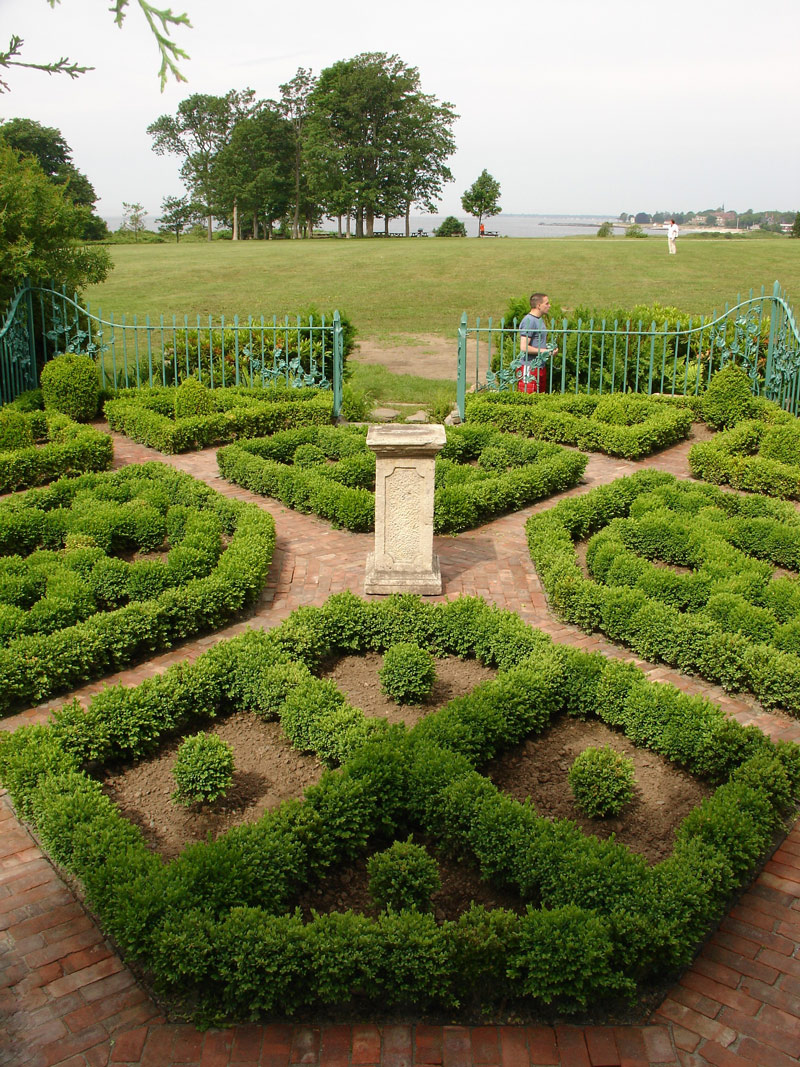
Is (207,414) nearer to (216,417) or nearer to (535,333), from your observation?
(216,417)

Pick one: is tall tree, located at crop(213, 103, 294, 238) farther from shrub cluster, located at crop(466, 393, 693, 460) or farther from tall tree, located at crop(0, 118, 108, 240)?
shrub cluster, located at crop(466, 393, 693, 460)

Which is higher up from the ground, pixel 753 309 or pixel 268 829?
pixel 753 309

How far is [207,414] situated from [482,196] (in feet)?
156

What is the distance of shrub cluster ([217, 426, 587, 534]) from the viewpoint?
8.33m

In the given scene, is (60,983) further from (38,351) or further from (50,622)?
(38,351)

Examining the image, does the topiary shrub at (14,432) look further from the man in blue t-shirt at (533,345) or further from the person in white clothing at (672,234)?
the person in white clothing at (672,234)

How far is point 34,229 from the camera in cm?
1245

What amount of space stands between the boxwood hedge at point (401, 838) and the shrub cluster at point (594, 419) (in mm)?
5542

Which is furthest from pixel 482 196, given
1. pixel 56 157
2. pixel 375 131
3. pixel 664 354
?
pixel 664 354

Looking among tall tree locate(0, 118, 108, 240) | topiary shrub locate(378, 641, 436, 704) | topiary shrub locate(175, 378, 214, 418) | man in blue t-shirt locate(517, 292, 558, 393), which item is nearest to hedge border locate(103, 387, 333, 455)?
topiary shrub locate(175, 378, 214, 418)

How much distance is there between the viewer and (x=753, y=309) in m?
12.2

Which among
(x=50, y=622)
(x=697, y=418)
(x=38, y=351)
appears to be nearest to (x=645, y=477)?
(x=697, y=418)

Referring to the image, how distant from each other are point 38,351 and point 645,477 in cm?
900

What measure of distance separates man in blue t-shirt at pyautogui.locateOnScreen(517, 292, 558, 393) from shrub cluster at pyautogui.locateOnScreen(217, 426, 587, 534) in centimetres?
216
